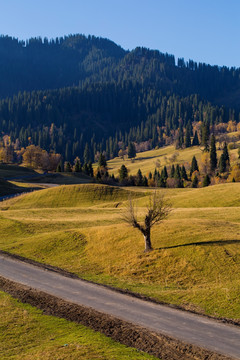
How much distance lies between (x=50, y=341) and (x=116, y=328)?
442cm

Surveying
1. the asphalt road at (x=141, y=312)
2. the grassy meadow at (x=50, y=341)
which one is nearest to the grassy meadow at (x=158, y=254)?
the asphalt road at (x=141, y=312)

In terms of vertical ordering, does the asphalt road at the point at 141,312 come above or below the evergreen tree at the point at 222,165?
below

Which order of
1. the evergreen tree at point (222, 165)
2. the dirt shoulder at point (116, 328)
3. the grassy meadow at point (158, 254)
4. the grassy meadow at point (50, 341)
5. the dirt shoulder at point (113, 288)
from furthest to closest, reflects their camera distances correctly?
the evergreen tree at point (222, 165), the grassy meadow at point (158, 254), the dirt shoulder at point (113, 288), the dirt shoulder at point (116, 328), the grassy meadow at point (50, 341)

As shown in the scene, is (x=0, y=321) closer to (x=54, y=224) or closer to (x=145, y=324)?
(x=145, y=324)

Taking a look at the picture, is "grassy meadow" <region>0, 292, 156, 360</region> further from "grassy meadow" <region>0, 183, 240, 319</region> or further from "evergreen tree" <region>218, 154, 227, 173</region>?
"evergreen tree" <region>218, 154, 227, 173</region>

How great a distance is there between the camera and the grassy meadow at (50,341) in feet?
61.6

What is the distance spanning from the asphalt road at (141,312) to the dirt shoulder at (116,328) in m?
0.74

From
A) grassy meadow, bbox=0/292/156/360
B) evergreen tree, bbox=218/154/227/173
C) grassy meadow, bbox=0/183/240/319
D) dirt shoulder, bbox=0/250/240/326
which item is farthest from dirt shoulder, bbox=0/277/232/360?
evergreen tree, bbox=218/154/227/173

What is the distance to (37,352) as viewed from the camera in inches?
760

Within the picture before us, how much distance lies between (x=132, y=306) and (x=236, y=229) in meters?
24.3

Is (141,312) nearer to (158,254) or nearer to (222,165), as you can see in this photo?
(158,254)

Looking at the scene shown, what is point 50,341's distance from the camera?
20.9 m

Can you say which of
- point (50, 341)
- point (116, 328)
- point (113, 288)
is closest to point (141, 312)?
point (116, 328)

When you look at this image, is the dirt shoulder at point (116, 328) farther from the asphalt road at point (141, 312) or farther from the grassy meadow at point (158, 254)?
the grassy meadow at point (158, 254)
